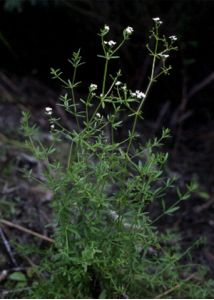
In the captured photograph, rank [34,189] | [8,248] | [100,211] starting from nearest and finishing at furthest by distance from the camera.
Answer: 1. [100,211]
2. [8,248]
3. [34,189]

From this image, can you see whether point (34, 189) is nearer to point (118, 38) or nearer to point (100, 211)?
point (100, 211)

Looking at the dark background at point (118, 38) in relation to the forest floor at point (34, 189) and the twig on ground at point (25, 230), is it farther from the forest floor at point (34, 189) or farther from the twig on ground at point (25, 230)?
the twig on ground at point (25, 230)

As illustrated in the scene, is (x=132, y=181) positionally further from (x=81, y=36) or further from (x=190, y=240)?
(x=81, y=36)

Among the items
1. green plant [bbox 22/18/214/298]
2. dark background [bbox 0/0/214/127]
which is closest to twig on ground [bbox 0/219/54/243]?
green plant [bbox 22/18/214/298]

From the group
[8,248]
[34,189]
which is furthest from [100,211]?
[34,189]

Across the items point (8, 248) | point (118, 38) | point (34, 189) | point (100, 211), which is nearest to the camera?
point (100, 211)

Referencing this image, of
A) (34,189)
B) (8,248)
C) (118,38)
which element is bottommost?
(8,248)

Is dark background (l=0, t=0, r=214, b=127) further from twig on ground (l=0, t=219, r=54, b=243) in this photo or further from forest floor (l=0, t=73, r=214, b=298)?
twig on ground (l=0, t=219, r=54, b=243)

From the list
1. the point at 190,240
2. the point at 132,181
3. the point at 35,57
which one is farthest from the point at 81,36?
the point at 132,181

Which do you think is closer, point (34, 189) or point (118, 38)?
point (34, 189)

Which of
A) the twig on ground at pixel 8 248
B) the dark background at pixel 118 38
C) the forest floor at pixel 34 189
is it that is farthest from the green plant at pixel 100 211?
the dark background at pixel 118 38
